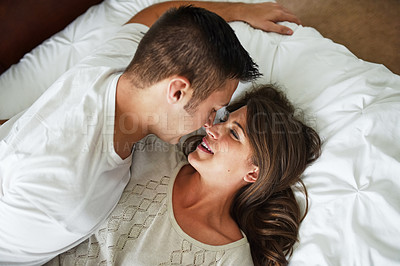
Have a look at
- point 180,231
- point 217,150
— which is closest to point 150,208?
point 180,231

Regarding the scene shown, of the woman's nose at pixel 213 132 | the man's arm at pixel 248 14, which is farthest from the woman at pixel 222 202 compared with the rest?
the man's arm at pixel 248 14

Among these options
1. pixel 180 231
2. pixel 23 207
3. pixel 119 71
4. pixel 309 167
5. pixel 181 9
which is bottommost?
pixel 180 231

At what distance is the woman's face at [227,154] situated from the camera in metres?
1.19

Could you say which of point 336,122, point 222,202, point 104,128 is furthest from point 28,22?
point 336,122

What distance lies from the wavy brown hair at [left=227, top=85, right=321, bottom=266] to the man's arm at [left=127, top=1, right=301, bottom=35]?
41 cm

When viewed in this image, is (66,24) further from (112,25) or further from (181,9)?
(181,9)

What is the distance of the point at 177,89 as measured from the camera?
1001mm

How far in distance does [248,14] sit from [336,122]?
70 cm

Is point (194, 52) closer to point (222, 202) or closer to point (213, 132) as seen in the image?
point (213, 132)

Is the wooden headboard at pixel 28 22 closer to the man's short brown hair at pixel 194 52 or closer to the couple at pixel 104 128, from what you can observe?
the couple at pixel 104 128

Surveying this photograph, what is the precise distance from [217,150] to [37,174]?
1.97 feet

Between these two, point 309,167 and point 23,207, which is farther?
point 309,167

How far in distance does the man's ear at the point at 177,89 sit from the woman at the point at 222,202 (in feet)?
0.85

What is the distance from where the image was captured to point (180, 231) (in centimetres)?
119
